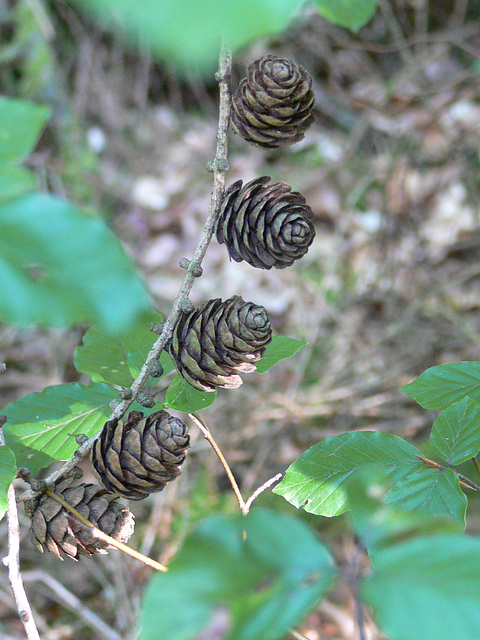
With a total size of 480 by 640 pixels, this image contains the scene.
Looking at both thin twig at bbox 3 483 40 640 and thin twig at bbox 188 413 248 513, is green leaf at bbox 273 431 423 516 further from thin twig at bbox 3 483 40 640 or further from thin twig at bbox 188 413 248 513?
thin twig at bbox 3 483 40 640

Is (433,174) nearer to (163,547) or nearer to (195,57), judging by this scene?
(163,547)

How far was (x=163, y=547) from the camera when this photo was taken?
187 centimetres

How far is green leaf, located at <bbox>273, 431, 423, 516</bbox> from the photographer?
836mm

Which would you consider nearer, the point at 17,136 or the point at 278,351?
the point at 17,136

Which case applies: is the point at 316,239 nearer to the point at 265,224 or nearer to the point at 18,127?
the point at 265,224

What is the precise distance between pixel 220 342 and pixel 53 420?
337mm

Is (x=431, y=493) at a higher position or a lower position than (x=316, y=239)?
lower

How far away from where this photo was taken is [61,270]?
1.32 feet

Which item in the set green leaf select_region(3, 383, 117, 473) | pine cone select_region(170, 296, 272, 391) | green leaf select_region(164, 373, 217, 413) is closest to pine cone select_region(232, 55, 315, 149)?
pine cone select_region(170, 296, 272, 391)

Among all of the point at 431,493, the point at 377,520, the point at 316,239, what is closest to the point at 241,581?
the point at 377,520

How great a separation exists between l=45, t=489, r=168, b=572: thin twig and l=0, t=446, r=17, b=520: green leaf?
0.08 metres

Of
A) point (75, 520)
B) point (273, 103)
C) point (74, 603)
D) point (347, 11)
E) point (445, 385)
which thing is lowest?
point (74, 603)

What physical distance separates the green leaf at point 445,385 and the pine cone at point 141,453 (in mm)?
389

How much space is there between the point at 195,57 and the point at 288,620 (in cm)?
37
